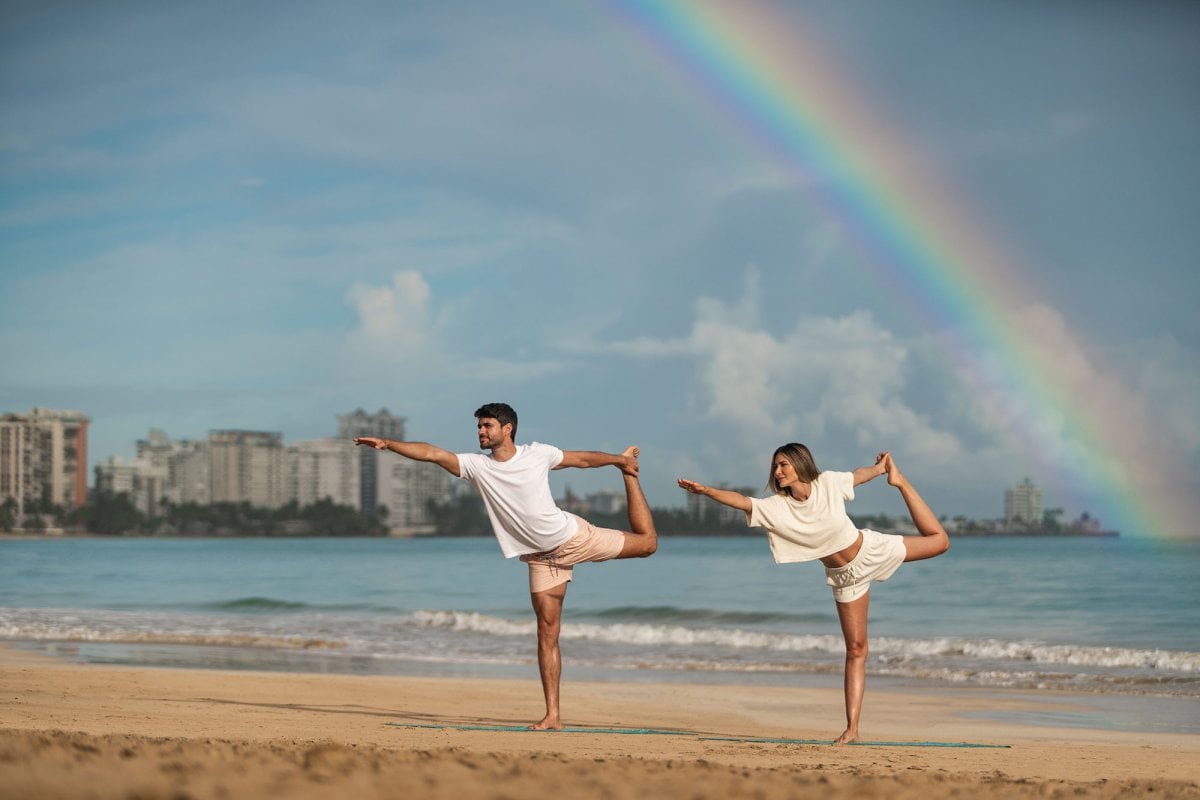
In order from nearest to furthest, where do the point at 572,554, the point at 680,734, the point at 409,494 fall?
the point at 572,554 → the point at 680,734 → the point at 409,494

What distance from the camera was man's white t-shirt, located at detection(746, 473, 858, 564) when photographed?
28.6 feet

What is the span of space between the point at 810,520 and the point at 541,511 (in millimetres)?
1914

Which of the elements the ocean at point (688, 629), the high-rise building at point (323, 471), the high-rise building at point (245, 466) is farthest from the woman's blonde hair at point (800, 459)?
the high-rise building at point (245, 466)

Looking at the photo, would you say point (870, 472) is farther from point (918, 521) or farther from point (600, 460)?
point (600, 460)

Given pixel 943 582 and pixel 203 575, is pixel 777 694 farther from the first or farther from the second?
pixel 203 575

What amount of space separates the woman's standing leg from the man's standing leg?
209 cm

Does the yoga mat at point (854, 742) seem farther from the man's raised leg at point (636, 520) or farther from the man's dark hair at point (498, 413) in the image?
the man's dark hair at point (498, 413)

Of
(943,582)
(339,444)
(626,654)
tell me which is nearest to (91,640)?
(626,654)

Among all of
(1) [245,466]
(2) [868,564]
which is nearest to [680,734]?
(2) [868,564]

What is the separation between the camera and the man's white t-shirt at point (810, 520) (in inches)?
343

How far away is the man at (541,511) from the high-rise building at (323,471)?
17877 cm

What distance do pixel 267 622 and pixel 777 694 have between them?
1645cm

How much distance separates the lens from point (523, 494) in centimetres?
894

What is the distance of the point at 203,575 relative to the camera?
59031 millimetres
